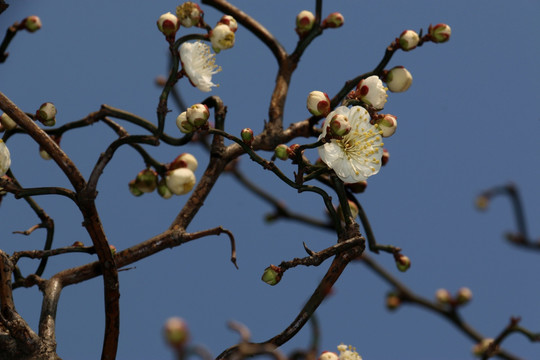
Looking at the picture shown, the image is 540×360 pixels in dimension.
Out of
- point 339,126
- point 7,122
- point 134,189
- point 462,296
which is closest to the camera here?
point 339,126

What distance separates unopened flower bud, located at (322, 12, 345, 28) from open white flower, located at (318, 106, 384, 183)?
1.11 feet

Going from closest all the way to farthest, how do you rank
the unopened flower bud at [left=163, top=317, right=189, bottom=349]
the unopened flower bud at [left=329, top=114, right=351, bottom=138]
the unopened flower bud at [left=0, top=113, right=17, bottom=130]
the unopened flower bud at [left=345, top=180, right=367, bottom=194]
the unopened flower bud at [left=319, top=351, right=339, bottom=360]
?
1. the unopened flower bud at [left=163, top=317, right=189, bottom=349]
2. the unopened flower bud at [left=329, top=114, right=351, bottom=138]
3. the unopened flower bud at [left=319, top=351, right=339, bottom=360]
4. the unopened flower bud at [left=0, top=113, right=17, bottom=130]
5. the unopened flower bud at [left=345, top=180, right=367, bottom=194]

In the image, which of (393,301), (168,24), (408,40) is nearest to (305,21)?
(408,40)

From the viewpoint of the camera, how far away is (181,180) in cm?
109

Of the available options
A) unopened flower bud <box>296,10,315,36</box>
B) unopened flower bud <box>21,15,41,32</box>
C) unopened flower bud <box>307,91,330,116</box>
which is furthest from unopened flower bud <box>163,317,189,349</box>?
unopened flower bud <box>21,15,41,32</box>

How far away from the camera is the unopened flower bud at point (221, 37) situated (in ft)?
3.39

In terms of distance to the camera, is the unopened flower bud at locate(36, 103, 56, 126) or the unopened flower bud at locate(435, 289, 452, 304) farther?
the unopened flower bud at locate(435, 289, 452, 304)

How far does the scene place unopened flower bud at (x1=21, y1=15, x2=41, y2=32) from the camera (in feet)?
4.17

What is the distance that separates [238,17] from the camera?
1.31m

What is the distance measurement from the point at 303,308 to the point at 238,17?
2.19 feet

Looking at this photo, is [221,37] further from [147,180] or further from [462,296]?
[462,296]

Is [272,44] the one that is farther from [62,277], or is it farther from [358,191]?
[62,277]

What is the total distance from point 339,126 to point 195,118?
0.21 meters

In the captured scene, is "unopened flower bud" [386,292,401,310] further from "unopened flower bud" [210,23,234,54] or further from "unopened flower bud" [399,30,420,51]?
"unopened flower bud" [210,23,234,54]
